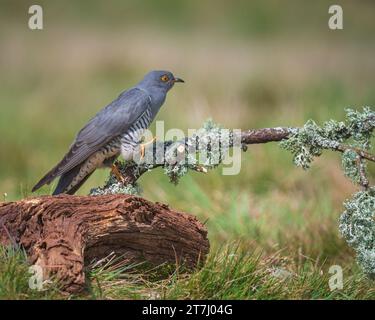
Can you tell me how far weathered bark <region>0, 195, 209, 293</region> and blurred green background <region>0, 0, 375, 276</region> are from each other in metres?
0.72

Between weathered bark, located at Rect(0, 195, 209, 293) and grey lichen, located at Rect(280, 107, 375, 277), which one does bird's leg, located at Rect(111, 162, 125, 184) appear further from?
grey lichen, located at Rect(280, 107, 375, 277)

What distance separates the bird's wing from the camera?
5.25 meters

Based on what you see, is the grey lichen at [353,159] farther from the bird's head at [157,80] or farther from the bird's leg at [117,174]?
the bird's head at [157,80]

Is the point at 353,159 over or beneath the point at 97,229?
over

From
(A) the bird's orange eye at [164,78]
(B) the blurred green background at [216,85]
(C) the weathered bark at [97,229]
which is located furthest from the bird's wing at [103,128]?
(C) the weathered bark at [97,229]

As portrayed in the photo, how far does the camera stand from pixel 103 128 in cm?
537

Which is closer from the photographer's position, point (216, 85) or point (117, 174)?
point (117, 174)

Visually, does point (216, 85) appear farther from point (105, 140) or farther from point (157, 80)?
point (105, 140)

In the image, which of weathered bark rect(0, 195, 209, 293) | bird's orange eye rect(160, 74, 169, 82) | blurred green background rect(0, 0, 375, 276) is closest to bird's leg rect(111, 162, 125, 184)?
blurred green background rect(0, 0, 375, 276)

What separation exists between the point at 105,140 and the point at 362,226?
1.80 metres

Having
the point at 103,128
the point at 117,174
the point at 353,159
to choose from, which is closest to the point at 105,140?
the point at 103,128

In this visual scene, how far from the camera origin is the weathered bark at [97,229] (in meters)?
4.08

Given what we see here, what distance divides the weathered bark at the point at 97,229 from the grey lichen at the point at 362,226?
2.88ft
